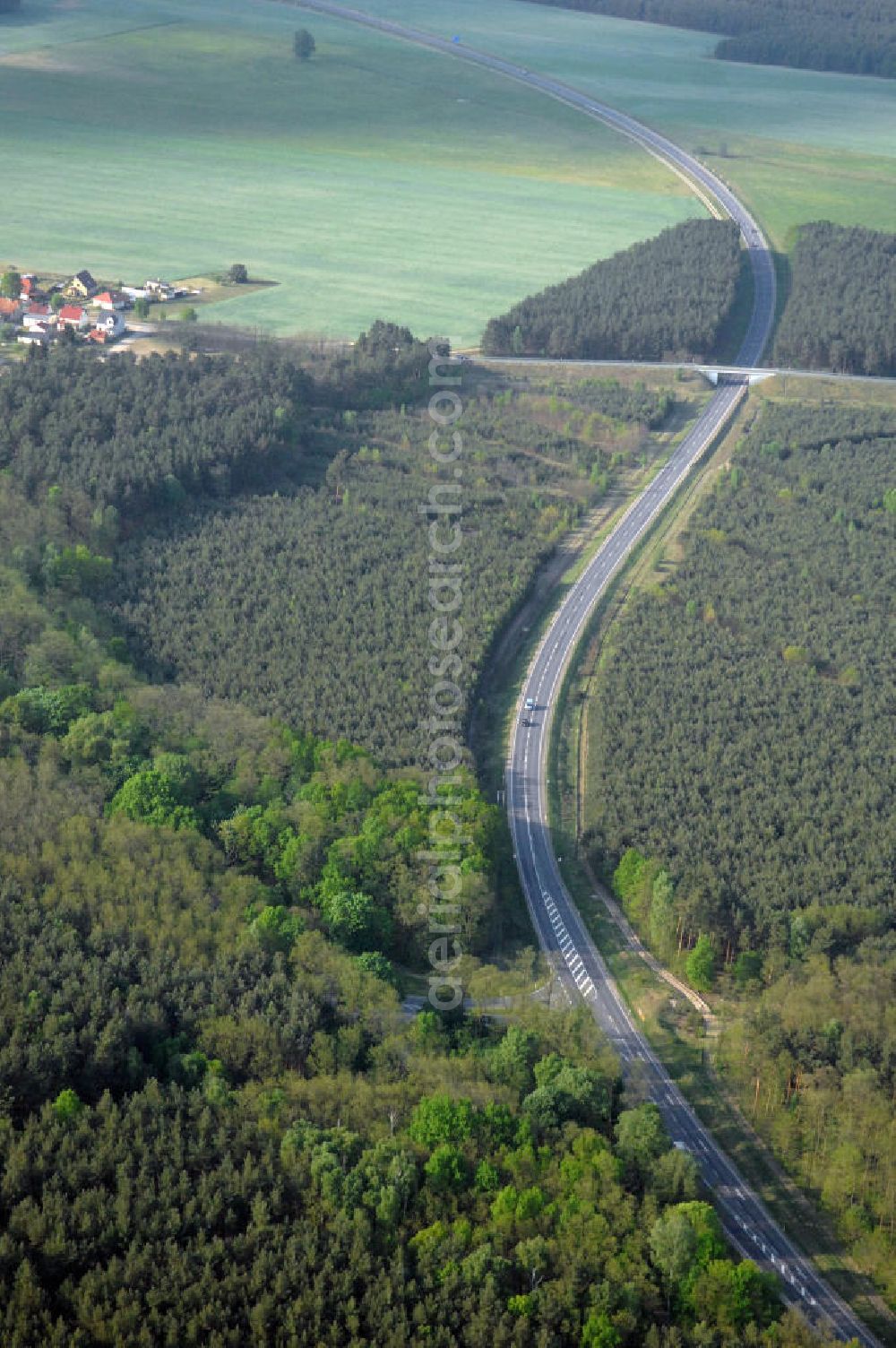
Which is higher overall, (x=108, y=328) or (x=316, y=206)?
(x=316, y=206)

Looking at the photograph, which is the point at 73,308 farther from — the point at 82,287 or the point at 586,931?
the point at 586,931

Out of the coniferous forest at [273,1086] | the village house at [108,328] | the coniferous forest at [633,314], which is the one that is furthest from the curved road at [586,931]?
the village house at [108,328]

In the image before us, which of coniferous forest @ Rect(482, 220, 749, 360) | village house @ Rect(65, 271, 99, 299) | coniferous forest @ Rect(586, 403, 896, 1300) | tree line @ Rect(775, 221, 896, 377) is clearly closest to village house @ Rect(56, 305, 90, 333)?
village house @ Rect(65, 271, 99, 299)

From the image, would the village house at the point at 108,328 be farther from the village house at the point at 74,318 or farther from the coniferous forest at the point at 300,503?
the coniferous forest at the point at 300,503

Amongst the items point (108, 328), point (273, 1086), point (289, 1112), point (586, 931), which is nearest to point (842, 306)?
point (108, 328)

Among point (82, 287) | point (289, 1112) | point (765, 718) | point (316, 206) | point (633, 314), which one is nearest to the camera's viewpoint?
point (289, 1112)

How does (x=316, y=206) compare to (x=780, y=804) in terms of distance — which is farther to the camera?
(x=316, y=206)
